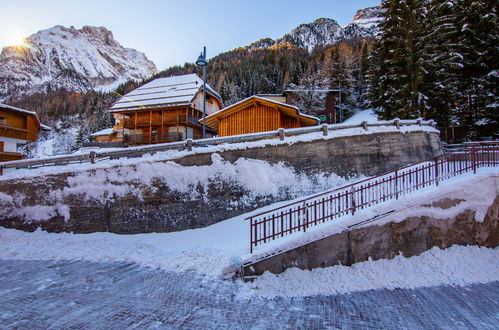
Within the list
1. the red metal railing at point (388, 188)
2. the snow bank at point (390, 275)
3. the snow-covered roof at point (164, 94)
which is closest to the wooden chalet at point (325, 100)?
the snow-covered roof at point (164, 94)

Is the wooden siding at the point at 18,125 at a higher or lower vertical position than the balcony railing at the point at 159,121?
lower

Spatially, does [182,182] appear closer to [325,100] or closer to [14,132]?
[14,132]

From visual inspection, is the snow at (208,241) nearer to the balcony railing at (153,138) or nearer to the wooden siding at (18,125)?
the wooden siding at (18,125)

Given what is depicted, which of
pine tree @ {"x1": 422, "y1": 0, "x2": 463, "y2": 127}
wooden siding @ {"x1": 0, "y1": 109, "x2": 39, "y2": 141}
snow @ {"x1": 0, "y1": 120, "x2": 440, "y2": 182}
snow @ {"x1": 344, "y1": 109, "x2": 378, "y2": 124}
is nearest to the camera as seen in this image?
snow @ {"x1": 0, "y1": 120, "x2": 440, "y2": 182}

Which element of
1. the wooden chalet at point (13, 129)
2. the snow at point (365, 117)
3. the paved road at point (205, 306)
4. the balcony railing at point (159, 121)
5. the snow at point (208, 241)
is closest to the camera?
the paved road at point (205, 306)

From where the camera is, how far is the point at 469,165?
9.67 m

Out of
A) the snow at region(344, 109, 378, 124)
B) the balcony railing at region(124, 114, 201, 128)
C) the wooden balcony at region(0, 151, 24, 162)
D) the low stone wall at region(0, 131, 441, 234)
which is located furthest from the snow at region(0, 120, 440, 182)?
the snow at region(344, 109, 378, 124)

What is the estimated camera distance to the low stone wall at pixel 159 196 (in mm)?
11188

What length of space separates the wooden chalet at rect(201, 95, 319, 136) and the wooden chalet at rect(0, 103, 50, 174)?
839 inches

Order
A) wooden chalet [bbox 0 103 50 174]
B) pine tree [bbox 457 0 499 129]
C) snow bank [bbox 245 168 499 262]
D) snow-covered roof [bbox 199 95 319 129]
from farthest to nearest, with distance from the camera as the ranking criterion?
1. wooden chalet [bbox 0 103 50 174]
2. pine tree [bbox 457 0 499 129]
3. snow-covered roof [bbox 199 95 319 129]
4. snow bank [bbox 245 168 499 262]

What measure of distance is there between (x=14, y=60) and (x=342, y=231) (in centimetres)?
27066

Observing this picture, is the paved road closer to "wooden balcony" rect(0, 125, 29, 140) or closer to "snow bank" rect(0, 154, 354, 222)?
"snow bank" rect(0, 154, 354, 222)

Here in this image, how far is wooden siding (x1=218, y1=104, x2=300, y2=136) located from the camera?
17641mm

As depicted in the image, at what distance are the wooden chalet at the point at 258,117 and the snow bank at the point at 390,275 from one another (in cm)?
1138
